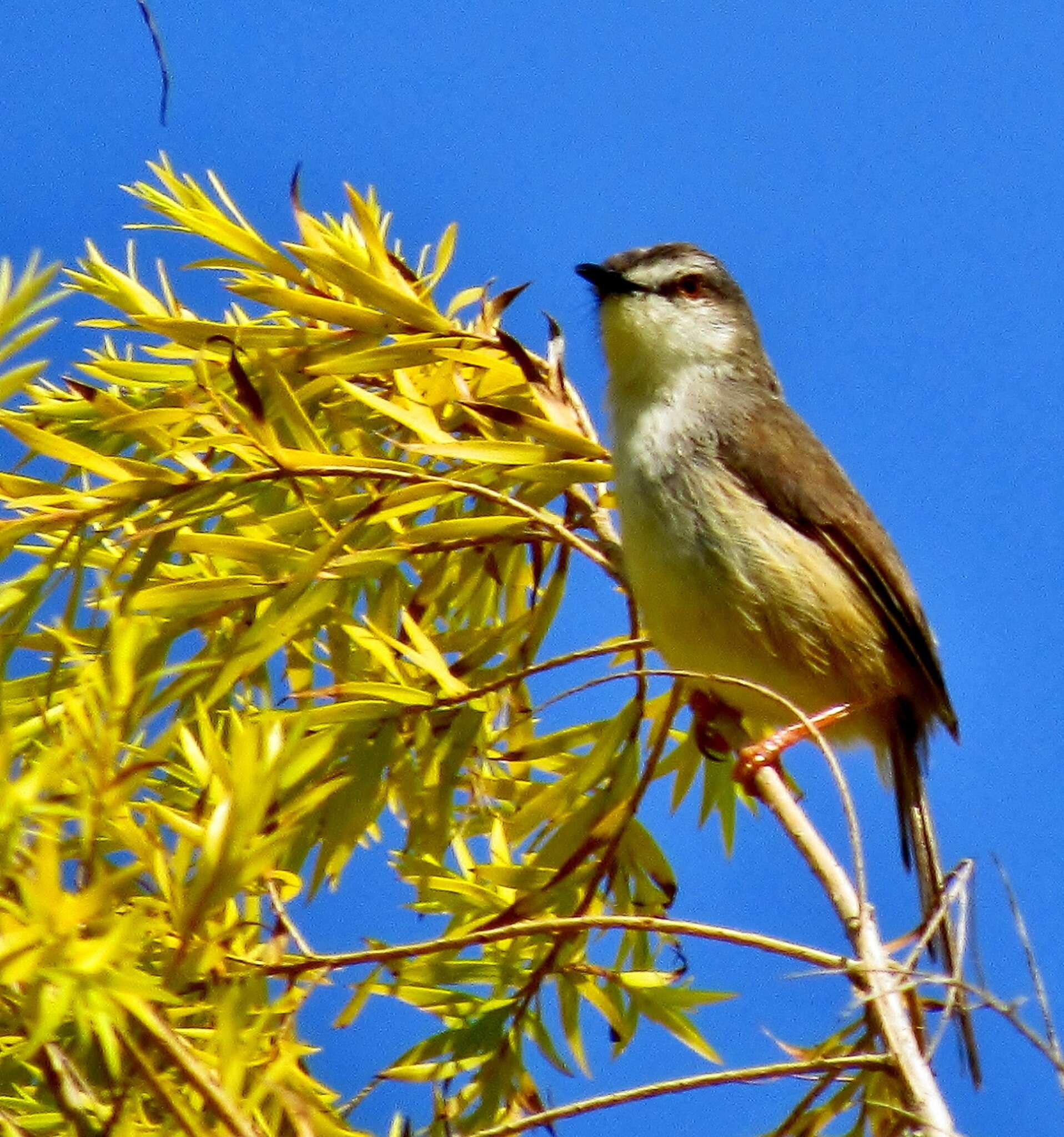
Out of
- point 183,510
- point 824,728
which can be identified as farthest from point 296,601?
point 824,728

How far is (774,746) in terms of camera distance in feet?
9.48

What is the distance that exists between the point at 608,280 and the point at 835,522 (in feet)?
2.66

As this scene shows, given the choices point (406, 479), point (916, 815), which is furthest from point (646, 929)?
point (916, 815)

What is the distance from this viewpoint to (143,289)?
2.84 metres

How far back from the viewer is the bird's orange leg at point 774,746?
262 cm

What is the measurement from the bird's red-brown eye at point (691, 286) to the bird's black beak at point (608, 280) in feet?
0.48

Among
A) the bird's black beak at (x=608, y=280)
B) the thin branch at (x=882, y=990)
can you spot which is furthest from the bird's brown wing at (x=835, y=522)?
the thin branch at (x=882, y=990)

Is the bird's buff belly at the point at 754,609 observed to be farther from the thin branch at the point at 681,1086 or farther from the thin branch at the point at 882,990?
the thin branch at the point at 681,1086

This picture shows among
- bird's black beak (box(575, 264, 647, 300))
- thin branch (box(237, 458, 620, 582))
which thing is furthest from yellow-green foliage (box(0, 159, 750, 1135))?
bird's black beak (box(575, 264, 647, 300))

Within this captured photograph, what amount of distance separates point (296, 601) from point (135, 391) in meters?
0.85

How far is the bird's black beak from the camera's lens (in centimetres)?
367

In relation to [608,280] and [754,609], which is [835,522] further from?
[608,280]

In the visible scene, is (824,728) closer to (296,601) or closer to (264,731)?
(296,601)

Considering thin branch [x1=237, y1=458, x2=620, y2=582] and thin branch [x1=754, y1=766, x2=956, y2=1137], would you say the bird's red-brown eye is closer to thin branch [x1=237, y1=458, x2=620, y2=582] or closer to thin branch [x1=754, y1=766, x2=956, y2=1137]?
thin branch [x1=237, y1=458, x2=620, y2=582]
